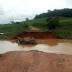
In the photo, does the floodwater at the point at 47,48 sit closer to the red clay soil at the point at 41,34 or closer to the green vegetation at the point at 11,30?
the red clay soil at the point at 41,34

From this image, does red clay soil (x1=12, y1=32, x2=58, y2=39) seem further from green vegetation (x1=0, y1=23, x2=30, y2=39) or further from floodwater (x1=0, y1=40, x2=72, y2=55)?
floodwater (x1=0, y1=40, x2=72, y2=55)

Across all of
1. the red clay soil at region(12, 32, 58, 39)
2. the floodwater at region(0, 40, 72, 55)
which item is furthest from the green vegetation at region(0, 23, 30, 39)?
the floodwater at region(0, 40, 72, 55)

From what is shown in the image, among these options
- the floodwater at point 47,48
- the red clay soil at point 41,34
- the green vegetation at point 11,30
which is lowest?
the floodwater at point 47,48

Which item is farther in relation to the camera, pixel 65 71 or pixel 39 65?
pixel 39 65

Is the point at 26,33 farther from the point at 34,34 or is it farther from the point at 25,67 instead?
the point at 25,67

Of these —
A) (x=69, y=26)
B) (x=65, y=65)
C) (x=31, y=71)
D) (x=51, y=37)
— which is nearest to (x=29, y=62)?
(x=31, y=71)

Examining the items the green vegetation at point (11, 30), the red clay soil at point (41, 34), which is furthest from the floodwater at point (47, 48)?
the green vegetation at point (11, 30)

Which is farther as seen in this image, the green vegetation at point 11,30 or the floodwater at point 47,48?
the green vegetation at point 11,30

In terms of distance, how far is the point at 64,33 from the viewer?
34.8 metres

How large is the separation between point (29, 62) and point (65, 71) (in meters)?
3.54

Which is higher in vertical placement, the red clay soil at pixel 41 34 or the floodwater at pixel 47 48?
the red clay soil at pixel 41 34

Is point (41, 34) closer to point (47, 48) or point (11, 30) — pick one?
point (47, 48)

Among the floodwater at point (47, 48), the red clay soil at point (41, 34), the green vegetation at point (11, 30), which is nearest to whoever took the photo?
the floodwater at point (47, 48)

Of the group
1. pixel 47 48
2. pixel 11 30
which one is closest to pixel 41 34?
pixel 47 48
